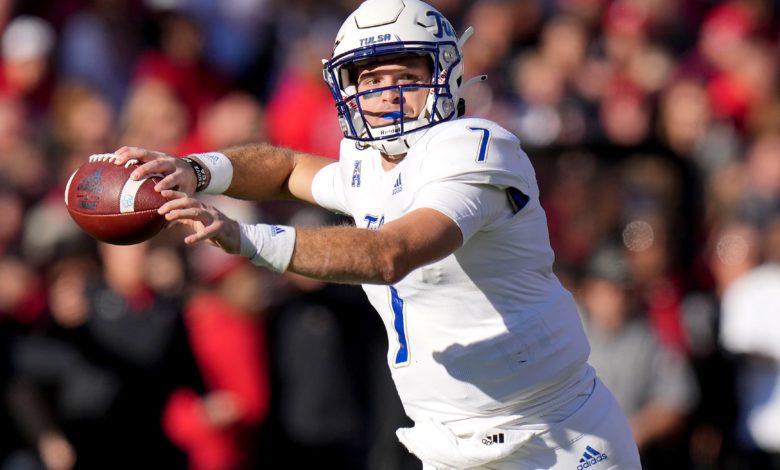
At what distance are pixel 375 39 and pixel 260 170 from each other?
0.84 meters

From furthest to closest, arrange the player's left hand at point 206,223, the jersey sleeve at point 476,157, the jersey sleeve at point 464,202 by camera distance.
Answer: the jersey sleeve at point 476,157
the jersey sleeve at point 464,202
the player's left hand at point 206,223

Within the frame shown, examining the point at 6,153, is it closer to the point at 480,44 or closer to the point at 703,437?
the point at 480,44

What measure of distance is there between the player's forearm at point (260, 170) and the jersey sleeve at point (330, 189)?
16 cm

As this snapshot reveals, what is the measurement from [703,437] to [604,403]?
3.32 metres

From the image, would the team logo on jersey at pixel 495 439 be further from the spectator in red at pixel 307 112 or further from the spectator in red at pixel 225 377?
the spectator in red at pixel 307 112

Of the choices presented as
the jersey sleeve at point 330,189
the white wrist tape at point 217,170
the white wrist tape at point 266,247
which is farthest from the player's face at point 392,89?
the white wrist tape at point 266,247

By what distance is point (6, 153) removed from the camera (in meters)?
8.11

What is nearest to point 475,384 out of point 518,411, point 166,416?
point 518,411

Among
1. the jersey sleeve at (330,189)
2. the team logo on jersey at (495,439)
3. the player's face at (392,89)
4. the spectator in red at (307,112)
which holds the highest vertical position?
the player's face at (392,89)

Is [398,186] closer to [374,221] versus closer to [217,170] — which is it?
[374,221]

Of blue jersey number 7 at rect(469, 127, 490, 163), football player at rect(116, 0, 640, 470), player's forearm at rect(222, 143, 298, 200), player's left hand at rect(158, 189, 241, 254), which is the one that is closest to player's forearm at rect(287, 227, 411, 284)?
player's left hand at rect(158, 189, 241, 254)

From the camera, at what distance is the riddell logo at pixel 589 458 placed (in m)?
4.38

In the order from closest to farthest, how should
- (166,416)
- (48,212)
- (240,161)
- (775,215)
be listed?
(240,161)
(166,416)
(48,212)
(775,215)

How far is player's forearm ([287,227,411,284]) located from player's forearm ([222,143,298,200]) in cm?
127
